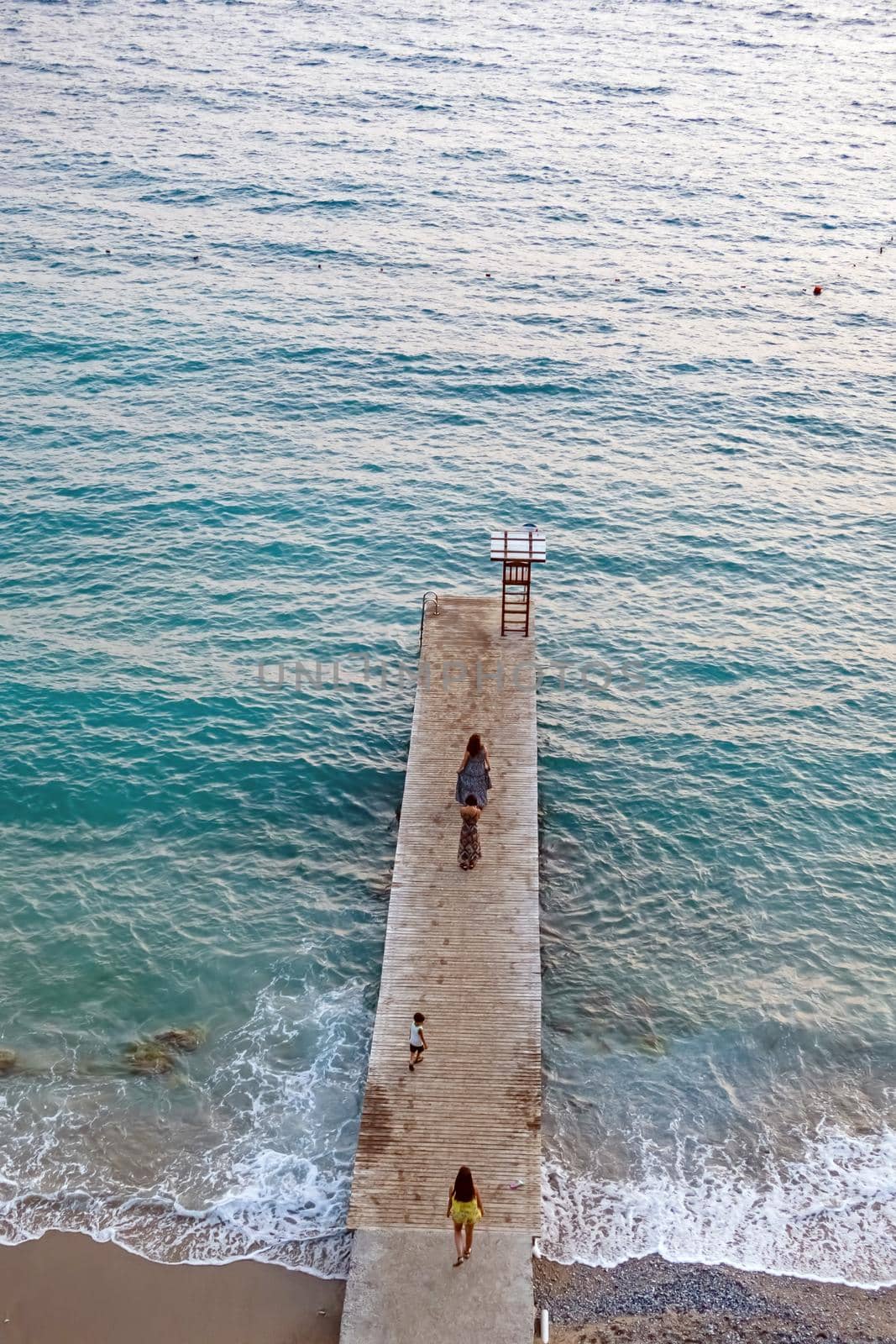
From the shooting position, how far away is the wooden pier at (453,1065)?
1539 cm

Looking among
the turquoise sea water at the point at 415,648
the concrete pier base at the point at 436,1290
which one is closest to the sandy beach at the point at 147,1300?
the turquoise sea water at the point at 415,648

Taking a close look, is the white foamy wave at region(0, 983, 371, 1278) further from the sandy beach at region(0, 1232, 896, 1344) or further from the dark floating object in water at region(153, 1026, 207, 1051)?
the dark floating object in water at region(153, 1026, 207, 1051)

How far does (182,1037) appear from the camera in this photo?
829 inches

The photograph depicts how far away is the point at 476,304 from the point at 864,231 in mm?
24224

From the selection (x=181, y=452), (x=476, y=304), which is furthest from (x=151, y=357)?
(x=476, y=304)

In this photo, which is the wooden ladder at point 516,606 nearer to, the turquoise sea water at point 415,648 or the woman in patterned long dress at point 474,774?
the turquoise sea water at point 415,648

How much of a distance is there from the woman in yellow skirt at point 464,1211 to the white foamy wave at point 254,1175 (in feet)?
8.14

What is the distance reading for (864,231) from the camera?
61.1 m

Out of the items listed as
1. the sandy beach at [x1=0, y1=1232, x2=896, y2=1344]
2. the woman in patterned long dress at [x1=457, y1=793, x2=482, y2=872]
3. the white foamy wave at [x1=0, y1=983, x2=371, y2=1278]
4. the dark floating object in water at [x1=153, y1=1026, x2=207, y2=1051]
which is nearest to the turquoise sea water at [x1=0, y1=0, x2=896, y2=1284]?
the white foamy wave at [x1=0, y1=983, x2=371, y2=1278]

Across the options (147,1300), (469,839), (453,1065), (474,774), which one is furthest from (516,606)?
(147,1300)

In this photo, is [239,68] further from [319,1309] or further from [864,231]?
[319,1309]

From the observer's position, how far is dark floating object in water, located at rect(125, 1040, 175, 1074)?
20500mm

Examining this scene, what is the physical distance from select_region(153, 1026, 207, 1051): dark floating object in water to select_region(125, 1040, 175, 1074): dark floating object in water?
130mm

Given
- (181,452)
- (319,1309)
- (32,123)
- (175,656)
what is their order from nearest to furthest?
(319,1309) < (175,656) < (181,452) < (32,123)
